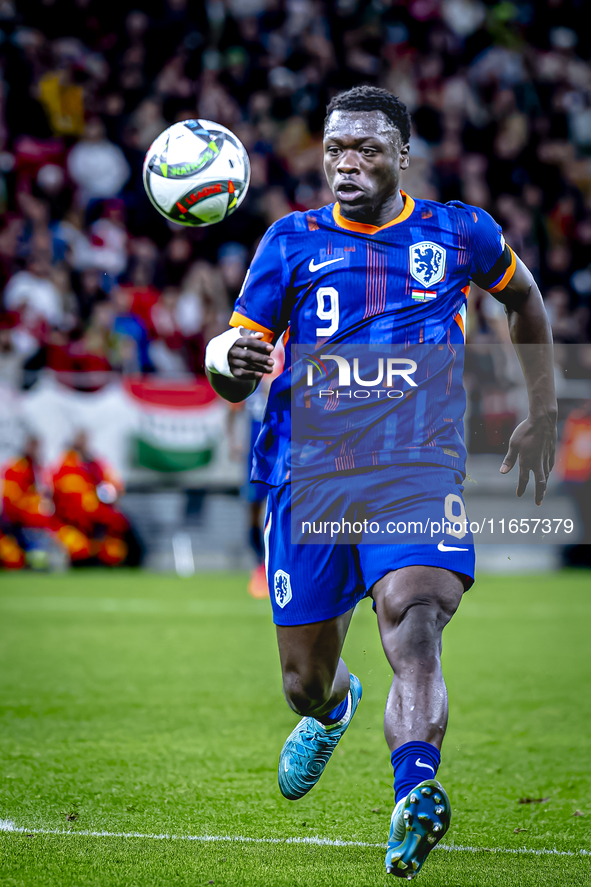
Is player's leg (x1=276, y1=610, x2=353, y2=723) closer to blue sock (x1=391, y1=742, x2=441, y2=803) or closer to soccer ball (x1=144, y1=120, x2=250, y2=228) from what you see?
blue sock (x1=391, y1=742, x2=441, y2=803)

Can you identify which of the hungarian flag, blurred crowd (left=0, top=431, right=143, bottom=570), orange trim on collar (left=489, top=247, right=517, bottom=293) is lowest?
blurred crowd (left=0, top=431, right=143, bottom=570)

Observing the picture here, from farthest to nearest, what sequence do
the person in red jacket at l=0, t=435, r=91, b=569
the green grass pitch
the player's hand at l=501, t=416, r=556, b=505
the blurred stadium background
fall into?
the blurred stadium background
the person in red jacket at l=0, t=435, r=91, b=569
the player's hand at l=501, t=416, r=556, b=505
the green grass pitch

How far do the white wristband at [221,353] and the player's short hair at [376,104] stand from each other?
0.81 m

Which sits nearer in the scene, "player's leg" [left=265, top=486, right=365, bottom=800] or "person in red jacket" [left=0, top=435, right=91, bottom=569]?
"player's leg" [left=265, top=486, right=365, bottom=800]

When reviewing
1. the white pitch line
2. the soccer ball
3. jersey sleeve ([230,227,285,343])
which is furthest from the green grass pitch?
the soccer ball

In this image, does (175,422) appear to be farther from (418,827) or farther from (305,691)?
(418,827)

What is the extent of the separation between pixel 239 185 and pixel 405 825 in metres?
2.37

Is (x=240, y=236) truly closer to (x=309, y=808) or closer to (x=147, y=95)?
(x=147, y=95)

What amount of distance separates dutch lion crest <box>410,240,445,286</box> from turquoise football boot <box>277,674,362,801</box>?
5.46ft

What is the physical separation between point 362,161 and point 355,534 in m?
1.20

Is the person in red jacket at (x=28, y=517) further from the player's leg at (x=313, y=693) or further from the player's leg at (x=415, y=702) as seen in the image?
the player's leg at (x=415, y=702)

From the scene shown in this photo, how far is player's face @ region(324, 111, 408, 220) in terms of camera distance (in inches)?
142

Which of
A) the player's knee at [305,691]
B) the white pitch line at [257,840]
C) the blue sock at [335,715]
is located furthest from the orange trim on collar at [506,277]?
the white pitch line at [257,840]

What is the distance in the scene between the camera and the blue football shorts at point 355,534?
3.33 meters
